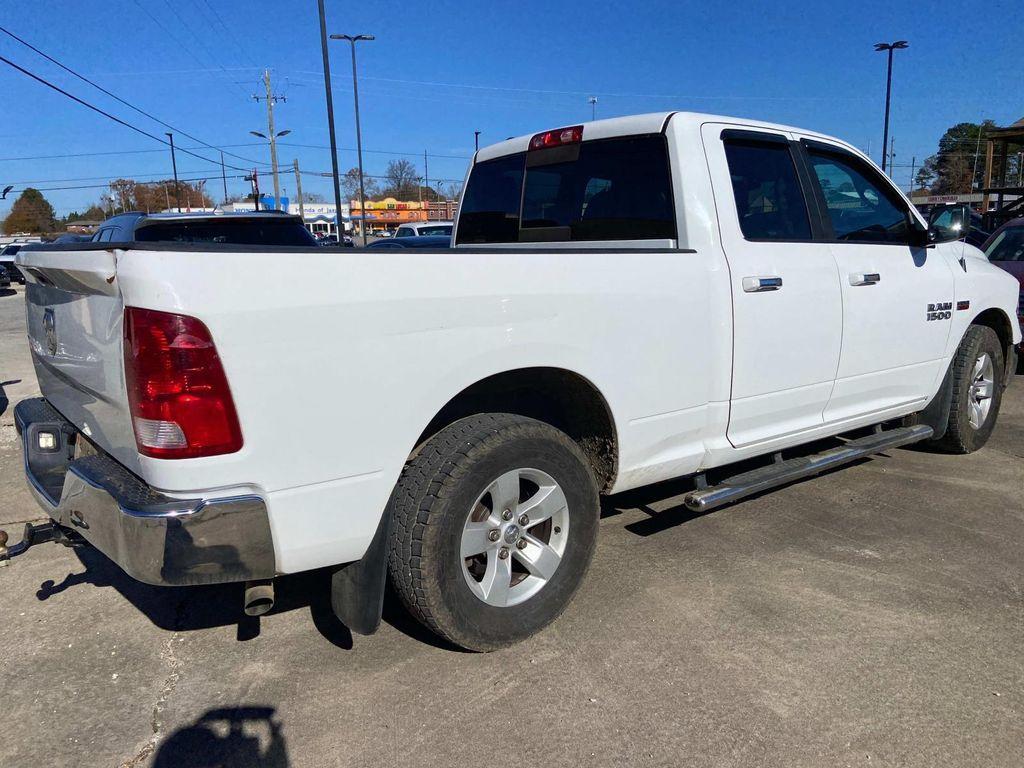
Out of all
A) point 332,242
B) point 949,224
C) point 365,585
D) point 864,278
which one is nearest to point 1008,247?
point 949,224

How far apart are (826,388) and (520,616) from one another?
2043 millimetres

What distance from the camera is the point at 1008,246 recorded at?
350 inches

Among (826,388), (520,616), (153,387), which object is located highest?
(153,387)

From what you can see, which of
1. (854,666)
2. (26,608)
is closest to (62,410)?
(26,608)

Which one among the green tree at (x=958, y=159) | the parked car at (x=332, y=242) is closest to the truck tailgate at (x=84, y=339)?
the parked car at (x=332, y=242)

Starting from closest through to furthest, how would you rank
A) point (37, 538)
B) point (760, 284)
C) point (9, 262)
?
point (37, 538) < point (760, 284) < point (9, 262)

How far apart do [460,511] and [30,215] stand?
120 meters

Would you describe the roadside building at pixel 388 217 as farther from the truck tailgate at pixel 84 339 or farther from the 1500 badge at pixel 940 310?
the truck tailgate at pixel 84 339

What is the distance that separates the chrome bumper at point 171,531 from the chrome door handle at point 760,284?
7.41 feet

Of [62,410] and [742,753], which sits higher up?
[62,410]

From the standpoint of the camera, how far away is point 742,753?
7.86 ft

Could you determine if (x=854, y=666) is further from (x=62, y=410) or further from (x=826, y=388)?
(x=62, y=410)

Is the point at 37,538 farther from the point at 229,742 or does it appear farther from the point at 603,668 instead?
the point at 603,668

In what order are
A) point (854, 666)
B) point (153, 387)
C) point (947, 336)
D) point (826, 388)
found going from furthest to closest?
point (947, 336) < point (826, 388) < point (854, 666) < point (153, 387)
